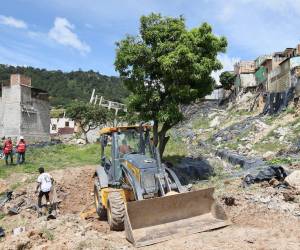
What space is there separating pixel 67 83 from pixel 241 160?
3743 inches

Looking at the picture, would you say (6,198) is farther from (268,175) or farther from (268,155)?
(268,155)

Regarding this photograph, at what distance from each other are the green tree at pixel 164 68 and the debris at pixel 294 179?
6309 mm

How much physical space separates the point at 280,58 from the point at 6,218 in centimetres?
3815

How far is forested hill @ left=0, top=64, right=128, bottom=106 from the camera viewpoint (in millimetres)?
98000

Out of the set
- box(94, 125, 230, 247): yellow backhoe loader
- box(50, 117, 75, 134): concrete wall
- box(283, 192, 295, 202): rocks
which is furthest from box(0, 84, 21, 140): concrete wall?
box(283, 192, 295, 202): rocks

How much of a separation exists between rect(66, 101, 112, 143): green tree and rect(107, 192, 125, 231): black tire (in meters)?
30.6

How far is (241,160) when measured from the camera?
19.0 m

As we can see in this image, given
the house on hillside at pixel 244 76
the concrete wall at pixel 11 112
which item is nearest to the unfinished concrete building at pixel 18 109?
the concrete wall at pixel 11 112

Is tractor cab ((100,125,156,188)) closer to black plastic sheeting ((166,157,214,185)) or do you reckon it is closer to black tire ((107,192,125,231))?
black tire ((107,192,125,231))

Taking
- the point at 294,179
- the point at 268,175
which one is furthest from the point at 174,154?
the point at 294,179

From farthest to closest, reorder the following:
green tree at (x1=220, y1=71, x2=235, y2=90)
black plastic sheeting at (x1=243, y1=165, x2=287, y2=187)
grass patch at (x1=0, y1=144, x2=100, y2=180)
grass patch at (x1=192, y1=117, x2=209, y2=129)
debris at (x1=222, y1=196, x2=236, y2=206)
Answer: green tree at (x1=220, y1=71, x2=235, y2=90), grass patch at (x1=192, y1=117, x2=209, y2=129), grass patch at (x1=0, y1=144, x2=100, y2=180), black plastic sheeting at (x1=243, y1=165, x2=287, y2=187), debris at (x1=222, y1=196, x2=236, y2=206)

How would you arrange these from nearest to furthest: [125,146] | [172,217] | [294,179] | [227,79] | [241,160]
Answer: [172,217] < [125,146] < [294,179] < [241,160] < [227,79]

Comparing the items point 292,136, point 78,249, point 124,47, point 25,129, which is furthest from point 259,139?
point 25,129

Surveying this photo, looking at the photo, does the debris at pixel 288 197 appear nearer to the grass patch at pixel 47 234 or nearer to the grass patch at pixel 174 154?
the grass patch at pixel 47 234
